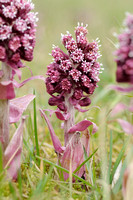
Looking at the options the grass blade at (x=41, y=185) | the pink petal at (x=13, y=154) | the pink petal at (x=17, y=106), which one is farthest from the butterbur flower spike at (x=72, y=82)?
the grass blade at (x=41, y=185)

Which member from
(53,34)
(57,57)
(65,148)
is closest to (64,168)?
(65,148)

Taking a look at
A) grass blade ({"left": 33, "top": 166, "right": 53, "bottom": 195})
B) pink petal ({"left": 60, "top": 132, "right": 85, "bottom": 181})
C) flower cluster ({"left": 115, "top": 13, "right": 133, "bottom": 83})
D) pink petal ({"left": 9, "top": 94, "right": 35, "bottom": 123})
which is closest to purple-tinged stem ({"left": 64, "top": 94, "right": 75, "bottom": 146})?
pink petal ({"left": 60, "top": 132, "right": 85, "bottom": 181})

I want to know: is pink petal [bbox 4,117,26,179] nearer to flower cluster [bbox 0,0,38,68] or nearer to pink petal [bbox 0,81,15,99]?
pink petal [bbox 0,81,15,99]

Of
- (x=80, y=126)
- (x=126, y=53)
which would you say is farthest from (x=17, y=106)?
(x=126, y=53)

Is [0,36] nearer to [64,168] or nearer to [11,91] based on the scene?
[11,91]

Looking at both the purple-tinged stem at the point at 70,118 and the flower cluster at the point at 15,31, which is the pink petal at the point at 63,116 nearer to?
the purple-tinged stem at the point at 70,118

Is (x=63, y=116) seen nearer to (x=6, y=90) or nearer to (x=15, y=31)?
(x=6, y=90)
